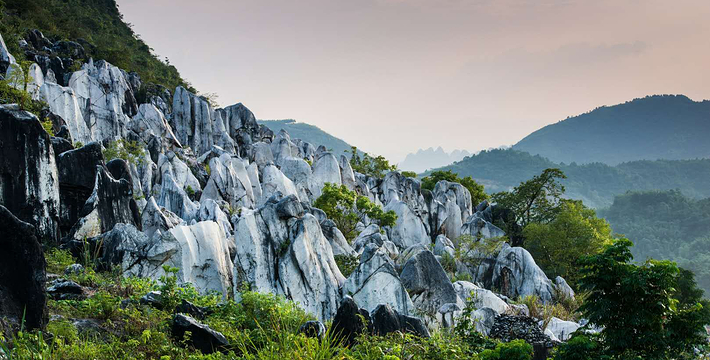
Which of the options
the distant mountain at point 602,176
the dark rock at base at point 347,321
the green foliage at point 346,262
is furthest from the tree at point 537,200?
the distant mountain at point 602,176

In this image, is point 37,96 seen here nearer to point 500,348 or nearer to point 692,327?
point 500,348

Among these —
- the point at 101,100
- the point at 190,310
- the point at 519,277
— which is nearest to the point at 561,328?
the point at 519,277

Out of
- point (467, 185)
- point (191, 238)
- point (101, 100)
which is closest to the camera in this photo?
point (191, 238)

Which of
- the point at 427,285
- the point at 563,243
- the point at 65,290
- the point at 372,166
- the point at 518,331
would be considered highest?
the point at 372,166

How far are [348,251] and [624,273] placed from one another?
44.2 feet

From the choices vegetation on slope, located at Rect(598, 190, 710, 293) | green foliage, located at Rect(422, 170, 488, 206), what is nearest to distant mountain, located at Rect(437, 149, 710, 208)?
vegetation on slope, located at Rect(598, 190, 710, 293)

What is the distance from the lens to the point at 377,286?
1345cm

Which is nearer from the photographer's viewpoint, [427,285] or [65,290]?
[65,290]

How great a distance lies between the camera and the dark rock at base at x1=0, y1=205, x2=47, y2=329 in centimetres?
475

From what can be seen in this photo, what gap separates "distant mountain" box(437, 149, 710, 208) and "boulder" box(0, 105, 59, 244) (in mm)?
157354

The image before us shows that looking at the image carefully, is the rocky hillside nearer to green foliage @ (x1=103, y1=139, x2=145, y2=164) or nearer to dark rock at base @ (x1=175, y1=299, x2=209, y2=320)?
green foliage @ (x1=103, y1=139, x2=145, y2=164)

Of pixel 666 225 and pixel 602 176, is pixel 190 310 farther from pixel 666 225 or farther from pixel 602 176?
pixel 602 176

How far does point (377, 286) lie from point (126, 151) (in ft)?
64.0

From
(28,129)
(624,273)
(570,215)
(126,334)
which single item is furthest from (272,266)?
(570,215)
